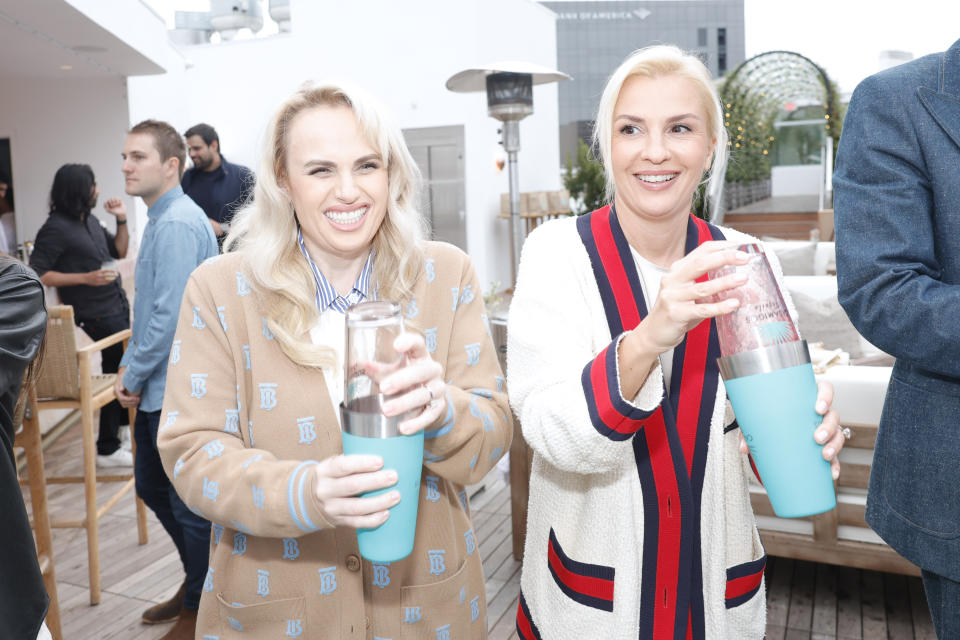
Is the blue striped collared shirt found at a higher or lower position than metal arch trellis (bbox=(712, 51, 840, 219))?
lower

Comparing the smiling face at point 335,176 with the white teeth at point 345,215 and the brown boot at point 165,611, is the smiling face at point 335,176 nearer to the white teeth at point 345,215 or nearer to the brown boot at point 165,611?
the white teeth at point 345,215

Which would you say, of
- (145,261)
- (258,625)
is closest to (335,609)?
(258,625)

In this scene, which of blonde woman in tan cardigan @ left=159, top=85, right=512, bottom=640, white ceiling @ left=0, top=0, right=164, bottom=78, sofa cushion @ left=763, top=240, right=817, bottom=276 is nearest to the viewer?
blonde woman in tan cardigan @ left=159, top=85, right=512, bottom=640

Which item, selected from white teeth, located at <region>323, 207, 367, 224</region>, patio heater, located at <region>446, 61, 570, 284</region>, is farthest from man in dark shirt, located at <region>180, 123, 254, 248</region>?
white teeth, located at <region>323, 207, 367, 224</region>

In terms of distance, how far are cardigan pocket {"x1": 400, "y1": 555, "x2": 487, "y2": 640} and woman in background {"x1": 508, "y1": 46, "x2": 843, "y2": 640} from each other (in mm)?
133

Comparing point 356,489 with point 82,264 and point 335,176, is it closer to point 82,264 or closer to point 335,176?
point 335,176

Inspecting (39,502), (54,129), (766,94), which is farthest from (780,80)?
(39,502)

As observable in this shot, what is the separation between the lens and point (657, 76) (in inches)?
45.5

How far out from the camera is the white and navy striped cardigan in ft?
3.67

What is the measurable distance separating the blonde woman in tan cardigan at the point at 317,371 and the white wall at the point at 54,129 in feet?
28.0

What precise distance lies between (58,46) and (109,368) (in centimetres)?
364

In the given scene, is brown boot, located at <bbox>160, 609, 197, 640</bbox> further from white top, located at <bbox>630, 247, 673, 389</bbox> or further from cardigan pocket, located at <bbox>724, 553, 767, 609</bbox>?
white top, located at <bbox>630, 247, 673, 389</bbox>

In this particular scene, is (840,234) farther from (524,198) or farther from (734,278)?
(524,198)

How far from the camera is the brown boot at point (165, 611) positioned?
294 centimetres
